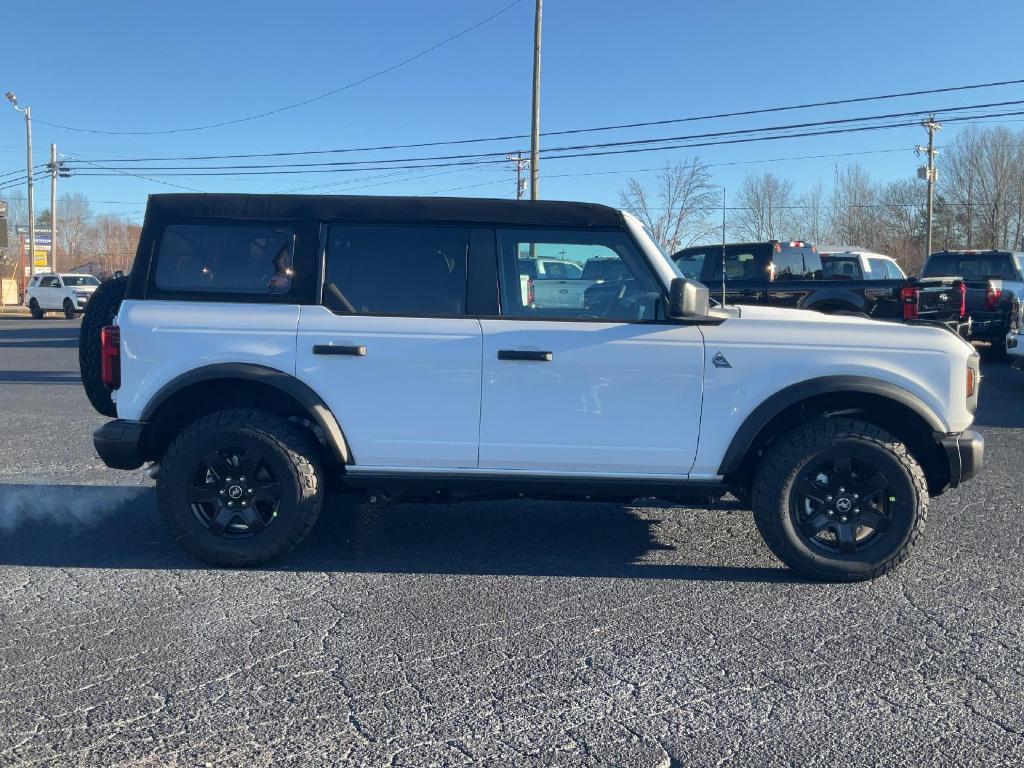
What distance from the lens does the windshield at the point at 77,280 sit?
33844 millimetres

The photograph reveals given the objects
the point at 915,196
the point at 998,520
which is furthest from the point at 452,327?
the point at 915,196

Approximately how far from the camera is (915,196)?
55844mm

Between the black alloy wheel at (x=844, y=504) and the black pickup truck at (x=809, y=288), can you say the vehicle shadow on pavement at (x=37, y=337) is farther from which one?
the black alloy wheel at (x=844, y=504)

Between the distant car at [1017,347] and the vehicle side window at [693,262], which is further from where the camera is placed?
the vehicle side window at [693,262]

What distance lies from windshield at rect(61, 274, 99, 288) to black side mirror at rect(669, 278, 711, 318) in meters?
33.8

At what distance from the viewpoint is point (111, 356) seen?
4605 millimetres

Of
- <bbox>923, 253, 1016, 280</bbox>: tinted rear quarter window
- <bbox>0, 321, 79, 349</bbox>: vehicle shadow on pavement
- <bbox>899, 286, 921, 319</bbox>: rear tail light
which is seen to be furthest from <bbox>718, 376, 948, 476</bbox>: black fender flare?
<bbox>0, 321, 79, 349</bbox>: vehicle shadow on pavement

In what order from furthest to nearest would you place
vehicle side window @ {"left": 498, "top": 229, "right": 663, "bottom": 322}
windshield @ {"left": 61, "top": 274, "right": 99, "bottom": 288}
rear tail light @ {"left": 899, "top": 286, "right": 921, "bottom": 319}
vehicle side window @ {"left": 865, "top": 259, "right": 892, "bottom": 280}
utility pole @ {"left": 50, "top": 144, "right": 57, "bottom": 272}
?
1. utility pole @ {"left": 50, "top": 144, "right": 57, "bottom": 272}
2. windshield @ {"left": 61, "top": 274, "right": 99, "bottom": 288}
3. vehicle side window @ {"left": 865, "top": 259, "right": 892, "bottom": 280}
4. rear tail light @ {"left": 899, "top": 286, "right": 921, "bottom": 319}
5. vehicle side window @ {"left": 498, "top": 229, "right": 663, "bottom": 322}

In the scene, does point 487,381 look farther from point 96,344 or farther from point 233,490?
point 96,344

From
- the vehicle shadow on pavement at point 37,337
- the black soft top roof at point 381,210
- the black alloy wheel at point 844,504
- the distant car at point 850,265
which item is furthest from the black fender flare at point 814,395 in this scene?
the vehicle shadow on pavement at point 37,337

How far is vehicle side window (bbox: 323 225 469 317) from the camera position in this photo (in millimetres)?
4613

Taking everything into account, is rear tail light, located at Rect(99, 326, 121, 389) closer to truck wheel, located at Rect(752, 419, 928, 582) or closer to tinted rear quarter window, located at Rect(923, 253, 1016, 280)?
truck wheel, located at Rect(752, 419, 928, 582)

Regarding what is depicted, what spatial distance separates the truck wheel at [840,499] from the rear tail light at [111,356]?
3.33m

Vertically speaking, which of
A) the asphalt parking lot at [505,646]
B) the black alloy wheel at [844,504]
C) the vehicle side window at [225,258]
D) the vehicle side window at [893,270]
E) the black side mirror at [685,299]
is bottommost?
the asphalt parking lot at [505,646]
